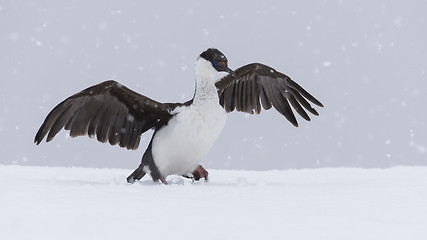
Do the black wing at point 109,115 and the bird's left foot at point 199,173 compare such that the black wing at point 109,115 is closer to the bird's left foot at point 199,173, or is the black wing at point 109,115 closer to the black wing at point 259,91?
the bird's left foot at point 199,173

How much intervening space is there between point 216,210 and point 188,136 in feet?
4.84

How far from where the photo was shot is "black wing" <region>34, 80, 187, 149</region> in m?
5.05

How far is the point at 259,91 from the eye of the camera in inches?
240

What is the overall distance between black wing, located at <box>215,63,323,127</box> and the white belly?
1123 millimetres

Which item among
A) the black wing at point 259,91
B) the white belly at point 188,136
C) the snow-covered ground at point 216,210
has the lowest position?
the snow-covered ground at point 216,210

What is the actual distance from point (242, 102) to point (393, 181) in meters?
1.82

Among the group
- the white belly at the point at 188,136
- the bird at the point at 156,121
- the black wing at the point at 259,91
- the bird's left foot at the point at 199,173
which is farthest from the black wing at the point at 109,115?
the black wing at the point at 259,91

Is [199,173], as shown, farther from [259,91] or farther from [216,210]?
[216,210]

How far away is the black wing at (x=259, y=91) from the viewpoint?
19.6 feet

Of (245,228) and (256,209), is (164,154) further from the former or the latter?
(245,228)

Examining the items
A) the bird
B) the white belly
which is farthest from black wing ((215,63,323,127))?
the white belly

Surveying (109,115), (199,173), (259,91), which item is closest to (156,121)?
(109,115)

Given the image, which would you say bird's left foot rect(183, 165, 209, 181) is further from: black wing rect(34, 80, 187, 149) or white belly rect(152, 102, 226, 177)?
black wing rect(34, 80, 187, 149)

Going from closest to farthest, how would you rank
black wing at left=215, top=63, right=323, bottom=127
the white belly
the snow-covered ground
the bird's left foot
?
the snow-covered ground, the white belly, the bird's left foot, black wing at left=215, top=63, right=323, bottom=127
